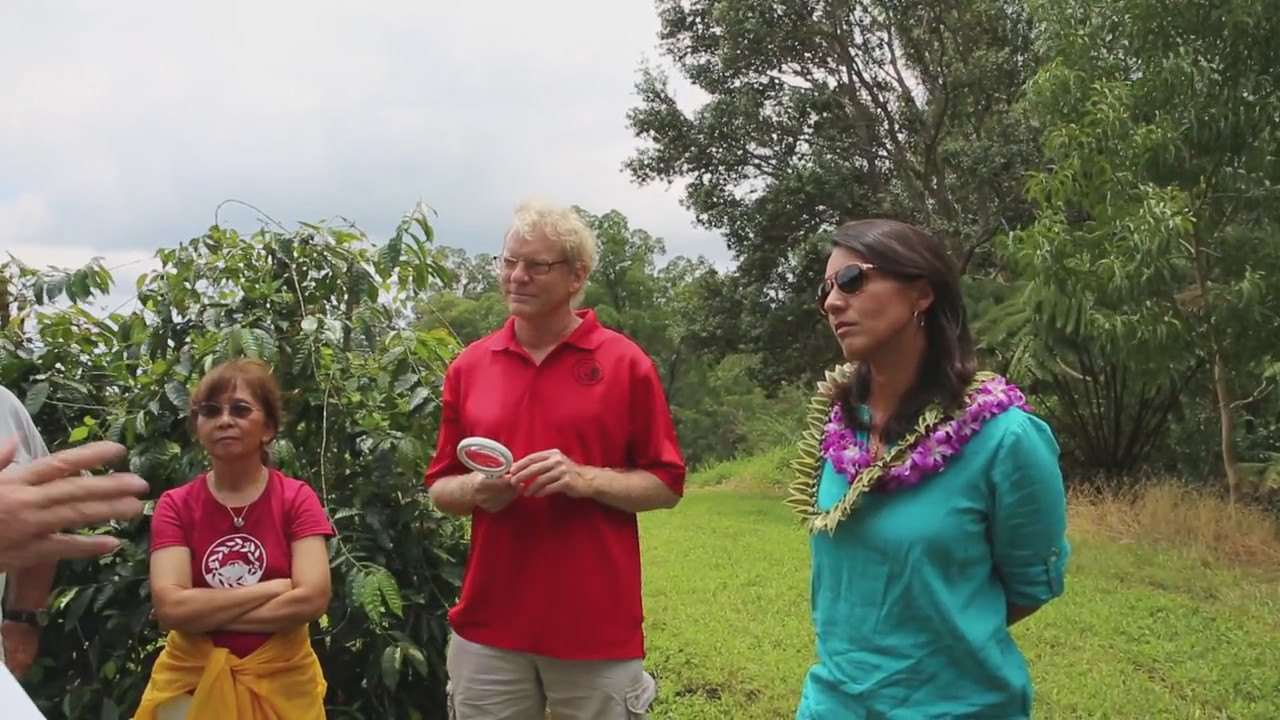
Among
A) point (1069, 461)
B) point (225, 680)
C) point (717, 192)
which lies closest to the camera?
point (225, 680)

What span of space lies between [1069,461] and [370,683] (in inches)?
413

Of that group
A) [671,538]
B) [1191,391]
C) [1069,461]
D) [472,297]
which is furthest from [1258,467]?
[472,297]

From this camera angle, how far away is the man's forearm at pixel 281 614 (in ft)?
7.61

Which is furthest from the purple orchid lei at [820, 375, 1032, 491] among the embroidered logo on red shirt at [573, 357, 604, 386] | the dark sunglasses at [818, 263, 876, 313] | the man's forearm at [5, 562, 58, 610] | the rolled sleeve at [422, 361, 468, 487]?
the man's forearm at [5, 562, 58, 610]

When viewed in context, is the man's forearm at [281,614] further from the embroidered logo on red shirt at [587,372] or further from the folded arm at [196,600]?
the embroidered logo on red shirt at [587,372]

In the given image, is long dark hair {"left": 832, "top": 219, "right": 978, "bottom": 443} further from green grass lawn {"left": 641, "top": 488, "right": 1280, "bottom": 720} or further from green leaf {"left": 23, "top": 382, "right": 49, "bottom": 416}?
green grass lawn {"left": 641, "top": 488, "right": 1280, "bottom": 720}

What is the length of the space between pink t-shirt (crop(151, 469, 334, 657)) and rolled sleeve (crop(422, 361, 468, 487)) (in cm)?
32

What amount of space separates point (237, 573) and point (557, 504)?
2.61ft

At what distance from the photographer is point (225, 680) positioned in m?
2.30

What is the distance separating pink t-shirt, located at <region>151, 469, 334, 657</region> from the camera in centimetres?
237

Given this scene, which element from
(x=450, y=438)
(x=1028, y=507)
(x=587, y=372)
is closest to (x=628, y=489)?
(x=587, y=372)

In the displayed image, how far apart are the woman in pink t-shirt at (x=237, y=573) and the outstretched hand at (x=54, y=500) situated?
35.6 inches

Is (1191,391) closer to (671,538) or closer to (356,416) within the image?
(671,538)

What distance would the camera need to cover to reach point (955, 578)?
165cm
